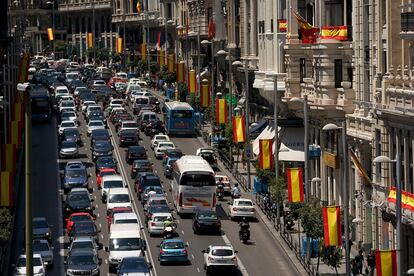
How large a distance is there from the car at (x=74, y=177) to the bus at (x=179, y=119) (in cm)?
2358

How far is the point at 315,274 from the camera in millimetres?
63188

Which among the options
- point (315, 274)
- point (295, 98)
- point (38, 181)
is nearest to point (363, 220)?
point (315, 274)

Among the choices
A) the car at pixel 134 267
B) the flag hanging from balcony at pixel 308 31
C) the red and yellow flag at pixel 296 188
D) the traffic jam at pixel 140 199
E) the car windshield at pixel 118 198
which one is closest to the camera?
the car at pixel 134 267

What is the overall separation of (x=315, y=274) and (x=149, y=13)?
445ft

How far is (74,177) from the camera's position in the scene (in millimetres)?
89688

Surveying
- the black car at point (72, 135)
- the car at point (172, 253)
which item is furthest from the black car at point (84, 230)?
the black car at point (72, 135)

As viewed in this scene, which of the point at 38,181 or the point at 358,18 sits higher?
the point at 358,18

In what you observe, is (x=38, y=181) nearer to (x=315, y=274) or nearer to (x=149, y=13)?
(x=315, y=274)

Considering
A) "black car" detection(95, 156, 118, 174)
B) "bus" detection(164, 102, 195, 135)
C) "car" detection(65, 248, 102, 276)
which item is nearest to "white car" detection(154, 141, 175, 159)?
"black car" detection(95, 156, 118, 174)

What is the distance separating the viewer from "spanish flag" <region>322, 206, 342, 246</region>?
190 ft

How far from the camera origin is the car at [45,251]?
6494 cm

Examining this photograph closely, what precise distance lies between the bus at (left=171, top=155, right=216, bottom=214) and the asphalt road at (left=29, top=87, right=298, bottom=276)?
984 mm

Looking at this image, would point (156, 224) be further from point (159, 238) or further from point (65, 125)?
point (65, 125)

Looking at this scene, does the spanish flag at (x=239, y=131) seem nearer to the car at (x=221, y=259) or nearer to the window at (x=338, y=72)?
the window at (x=338, y=72)
